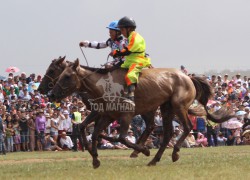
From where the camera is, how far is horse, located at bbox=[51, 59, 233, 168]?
37.8 ft

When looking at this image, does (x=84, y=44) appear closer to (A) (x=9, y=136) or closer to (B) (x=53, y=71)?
(B) (x=53, y=71)

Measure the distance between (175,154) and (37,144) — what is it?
434 inches

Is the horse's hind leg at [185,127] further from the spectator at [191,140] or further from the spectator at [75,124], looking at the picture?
the spectator at [191,140]

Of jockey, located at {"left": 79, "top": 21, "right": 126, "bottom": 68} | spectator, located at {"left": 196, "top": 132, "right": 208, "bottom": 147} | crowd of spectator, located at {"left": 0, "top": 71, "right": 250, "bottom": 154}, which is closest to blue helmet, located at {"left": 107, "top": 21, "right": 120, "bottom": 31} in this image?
jockey, located at {"left": 79, "top": 21, "right": 126, "bottom": 68}

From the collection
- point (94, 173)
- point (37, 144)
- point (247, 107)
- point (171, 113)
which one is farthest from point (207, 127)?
point (94, 173)

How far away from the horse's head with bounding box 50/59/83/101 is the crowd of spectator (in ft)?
28.7

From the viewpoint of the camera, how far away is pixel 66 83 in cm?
1153

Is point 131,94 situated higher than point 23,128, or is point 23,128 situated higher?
point 131,94

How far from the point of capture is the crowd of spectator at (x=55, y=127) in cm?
2156

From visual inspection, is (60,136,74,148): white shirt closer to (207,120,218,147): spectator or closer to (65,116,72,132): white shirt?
(65,116,72,132): white shirt

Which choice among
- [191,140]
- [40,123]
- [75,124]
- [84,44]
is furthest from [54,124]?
[84,44]

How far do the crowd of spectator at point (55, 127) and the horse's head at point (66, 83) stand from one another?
8.74m

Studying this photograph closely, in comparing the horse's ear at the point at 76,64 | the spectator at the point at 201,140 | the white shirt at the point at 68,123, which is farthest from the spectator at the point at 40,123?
the horse's ear at the point at 76,64

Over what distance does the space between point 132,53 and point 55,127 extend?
10910 millimetres
